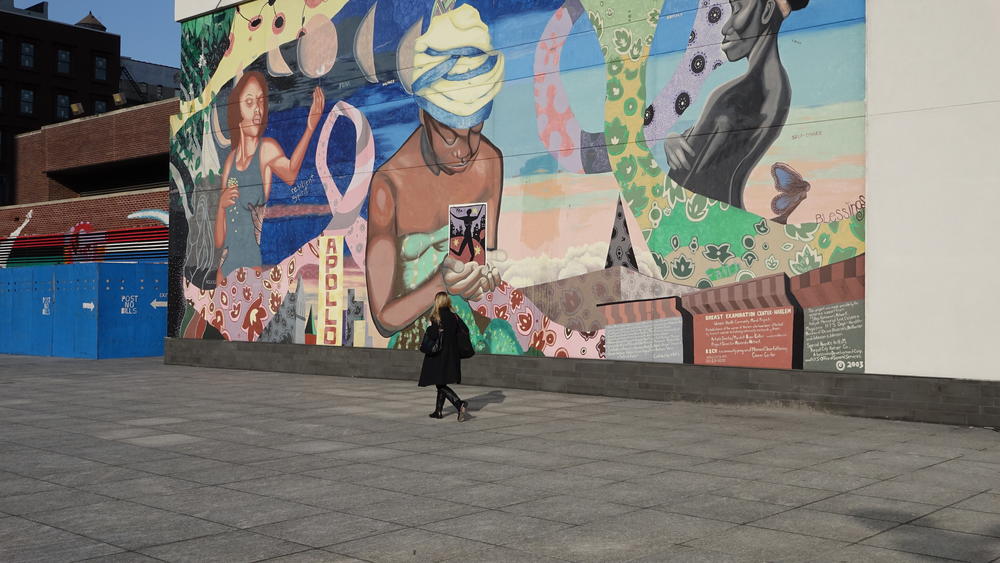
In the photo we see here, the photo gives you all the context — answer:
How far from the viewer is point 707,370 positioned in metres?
15.4

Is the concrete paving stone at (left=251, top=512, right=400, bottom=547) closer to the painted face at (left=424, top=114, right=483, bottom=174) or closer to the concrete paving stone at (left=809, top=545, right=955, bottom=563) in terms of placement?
the concrete paving stone at (left=809, top=545, right=955, bottom=563)

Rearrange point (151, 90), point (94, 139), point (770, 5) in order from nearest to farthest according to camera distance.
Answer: point (770, 5), point (94, 139), point (151, 90)

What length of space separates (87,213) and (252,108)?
11934 mm

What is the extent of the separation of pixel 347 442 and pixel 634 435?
3641 mm

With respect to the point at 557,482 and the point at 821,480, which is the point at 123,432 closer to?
the point at 557,482

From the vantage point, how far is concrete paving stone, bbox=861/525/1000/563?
619cm

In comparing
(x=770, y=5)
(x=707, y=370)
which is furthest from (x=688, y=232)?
(x=770, y=5)

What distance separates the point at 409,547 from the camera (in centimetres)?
636

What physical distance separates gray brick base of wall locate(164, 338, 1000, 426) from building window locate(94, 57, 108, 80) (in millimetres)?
53820

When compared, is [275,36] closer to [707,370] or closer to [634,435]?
[707,370]

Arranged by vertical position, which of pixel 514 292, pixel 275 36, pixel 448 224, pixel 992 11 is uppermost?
pixel 275 36

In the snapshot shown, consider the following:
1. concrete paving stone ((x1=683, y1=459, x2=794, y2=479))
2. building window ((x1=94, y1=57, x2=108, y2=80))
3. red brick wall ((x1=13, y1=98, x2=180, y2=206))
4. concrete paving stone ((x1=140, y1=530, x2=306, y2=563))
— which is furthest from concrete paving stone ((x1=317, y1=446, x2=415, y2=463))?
building window ((x1=94, y1=57, x2=108, y2=80))

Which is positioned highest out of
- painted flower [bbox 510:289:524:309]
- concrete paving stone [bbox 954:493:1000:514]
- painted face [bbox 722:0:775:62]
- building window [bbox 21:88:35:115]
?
building window [bbox 21:88:35:115]

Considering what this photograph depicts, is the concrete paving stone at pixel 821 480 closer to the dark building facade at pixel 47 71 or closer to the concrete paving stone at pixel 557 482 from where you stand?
the concrete paving stone at pixel 557 482
